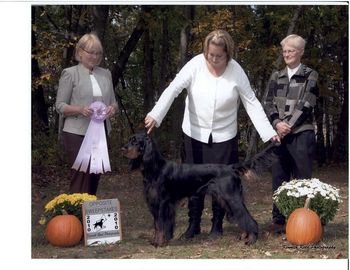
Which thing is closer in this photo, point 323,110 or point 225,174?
point 225,174

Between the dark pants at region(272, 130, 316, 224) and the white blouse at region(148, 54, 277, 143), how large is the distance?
29cm

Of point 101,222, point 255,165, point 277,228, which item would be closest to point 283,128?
point 255,165

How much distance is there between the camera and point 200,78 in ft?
14.5

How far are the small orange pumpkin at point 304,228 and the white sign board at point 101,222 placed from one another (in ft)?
4.82

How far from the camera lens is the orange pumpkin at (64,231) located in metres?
4.34

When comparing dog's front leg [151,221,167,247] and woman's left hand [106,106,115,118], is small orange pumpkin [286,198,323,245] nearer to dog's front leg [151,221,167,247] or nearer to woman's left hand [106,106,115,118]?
dog's front leg [151,221,167,247]

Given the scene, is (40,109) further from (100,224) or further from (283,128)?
(283,128)

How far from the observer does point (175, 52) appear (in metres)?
14.7

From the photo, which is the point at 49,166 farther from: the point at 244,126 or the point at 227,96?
the point at 227,96

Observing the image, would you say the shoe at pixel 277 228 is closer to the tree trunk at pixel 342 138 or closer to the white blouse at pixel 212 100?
the white blouse at pixel 212 100

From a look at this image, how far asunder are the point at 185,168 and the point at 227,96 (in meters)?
0.71

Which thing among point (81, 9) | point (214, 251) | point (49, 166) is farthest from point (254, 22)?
point (214, 251)

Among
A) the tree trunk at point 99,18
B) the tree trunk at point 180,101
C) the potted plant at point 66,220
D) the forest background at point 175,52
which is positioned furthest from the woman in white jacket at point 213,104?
the tree trunk at point 99,18

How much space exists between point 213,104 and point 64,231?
1.65 m
